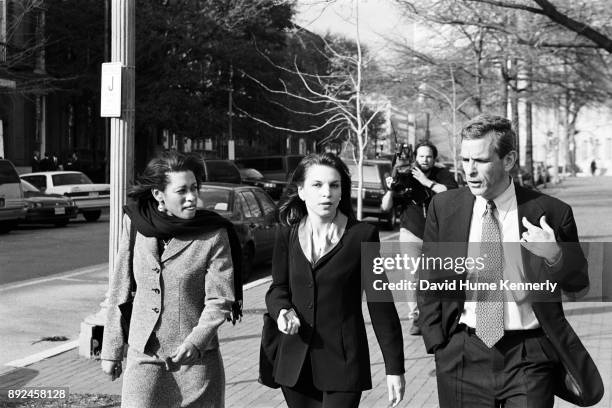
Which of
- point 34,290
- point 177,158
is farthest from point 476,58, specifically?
point 177,158

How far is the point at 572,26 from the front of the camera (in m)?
15.8

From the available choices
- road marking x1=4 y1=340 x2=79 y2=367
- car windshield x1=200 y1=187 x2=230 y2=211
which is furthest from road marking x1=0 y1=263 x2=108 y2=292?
road marking x1=4 y1=340 x2=79 y2=367

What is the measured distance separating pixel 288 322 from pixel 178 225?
2.15ft

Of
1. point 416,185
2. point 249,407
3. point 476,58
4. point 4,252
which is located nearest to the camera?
point 249,407

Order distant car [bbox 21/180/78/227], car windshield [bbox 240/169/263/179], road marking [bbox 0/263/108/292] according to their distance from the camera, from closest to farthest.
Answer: road marking [bbox 0/263/108/292], distant car [bbox 21/180/78/227], car windshield [bbox 240/169/263/179]

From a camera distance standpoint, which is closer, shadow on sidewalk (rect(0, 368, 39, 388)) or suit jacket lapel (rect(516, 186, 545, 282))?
suit jacket lapel (rect(516, 186, 545, 282))

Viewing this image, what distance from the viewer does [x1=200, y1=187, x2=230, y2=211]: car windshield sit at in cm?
1444

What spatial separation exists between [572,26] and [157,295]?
1334 centimetres

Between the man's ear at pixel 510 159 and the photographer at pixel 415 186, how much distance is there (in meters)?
4.65

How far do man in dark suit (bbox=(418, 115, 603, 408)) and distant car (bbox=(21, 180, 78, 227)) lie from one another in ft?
67.1

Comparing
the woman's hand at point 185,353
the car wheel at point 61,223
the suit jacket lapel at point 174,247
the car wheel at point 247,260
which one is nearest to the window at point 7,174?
the car wheel at point 61,223

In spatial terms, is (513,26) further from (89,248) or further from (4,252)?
(4,252)

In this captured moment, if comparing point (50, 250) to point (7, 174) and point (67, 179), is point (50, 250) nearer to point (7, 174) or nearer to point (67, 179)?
point (7, 174)

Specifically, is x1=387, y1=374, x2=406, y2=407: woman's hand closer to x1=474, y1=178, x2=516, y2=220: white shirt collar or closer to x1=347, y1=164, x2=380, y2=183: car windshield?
x1=474, y1=178, x2=516, y2=220: white shirt collar
